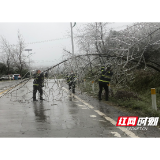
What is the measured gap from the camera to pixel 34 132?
17.8 ft

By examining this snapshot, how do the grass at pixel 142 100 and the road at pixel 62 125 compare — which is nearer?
the road at pixel 62 125

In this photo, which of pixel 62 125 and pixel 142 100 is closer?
pixel 62 125

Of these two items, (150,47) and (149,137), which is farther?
(150,47)

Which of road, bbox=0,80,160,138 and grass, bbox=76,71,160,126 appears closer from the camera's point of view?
road, bbox=0,80,160,138
